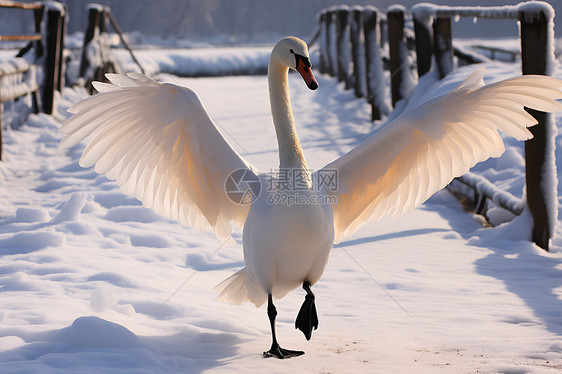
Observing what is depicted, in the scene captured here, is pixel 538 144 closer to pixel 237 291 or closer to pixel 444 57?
pixel 237 291

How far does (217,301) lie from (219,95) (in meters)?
10.2

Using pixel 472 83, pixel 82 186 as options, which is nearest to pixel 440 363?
pixel 472 83

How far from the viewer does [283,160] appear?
3.37m

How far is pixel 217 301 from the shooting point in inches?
163

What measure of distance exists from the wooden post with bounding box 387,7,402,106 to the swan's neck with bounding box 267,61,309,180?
18.3 ft

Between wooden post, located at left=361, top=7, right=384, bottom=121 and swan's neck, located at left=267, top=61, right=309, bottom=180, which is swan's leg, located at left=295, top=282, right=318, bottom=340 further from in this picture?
wooden post, located at left=361, top=7, right=384, bottom=121

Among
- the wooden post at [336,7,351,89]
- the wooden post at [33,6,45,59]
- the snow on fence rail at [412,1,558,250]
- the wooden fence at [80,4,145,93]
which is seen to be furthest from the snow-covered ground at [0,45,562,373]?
the wooden post at [336,7,351,89]

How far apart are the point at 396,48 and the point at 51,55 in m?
4.82

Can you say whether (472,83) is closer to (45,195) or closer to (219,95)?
(45,195)

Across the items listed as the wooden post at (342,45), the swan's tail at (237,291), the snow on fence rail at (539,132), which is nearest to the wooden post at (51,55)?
the wooden post at (342,45)

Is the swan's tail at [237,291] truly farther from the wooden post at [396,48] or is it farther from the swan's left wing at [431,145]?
the wooden post at [396,48]

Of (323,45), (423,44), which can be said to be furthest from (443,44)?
(323,45)

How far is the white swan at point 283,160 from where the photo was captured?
3.29m

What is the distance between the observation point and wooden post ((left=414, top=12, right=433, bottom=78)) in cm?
805
